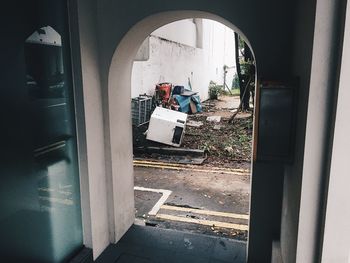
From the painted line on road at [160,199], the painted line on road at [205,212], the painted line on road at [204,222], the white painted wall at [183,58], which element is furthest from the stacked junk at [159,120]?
the painted line on road at [204,222]

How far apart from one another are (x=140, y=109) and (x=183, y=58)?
8807mm

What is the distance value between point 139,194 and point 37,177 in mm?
3500

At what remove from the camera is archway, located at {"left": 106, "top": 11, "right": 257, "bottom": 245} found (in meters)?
3.89

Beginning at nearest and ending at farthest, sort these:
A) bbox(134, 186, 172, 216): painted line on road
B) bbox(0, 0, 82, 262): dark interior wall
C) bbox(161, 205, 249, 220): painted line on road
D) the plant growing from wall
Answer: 1. bbox(0, 0, 82, 262): dark interior wall
2. bbox(161, 205, 249, 220): painted line on road
3. bbox(134, 186, 172, 216): painted line on road
4. the plant growing from wall

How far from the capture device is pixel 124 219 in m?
4.59

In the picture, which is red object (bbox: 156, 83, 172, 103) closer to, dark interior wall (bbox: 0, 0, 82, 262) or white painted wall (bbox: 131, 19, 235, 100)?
white painted wall (bbox: 131, 19, 235, 100)

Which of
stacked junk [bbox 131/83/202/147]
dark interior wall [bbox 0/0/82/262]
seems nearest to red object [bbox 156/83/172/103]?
stacked junk [bbox 131/83/202/147]

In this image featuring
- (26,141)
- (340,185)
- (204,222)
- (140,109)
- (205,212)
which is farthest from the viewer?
(140,109)

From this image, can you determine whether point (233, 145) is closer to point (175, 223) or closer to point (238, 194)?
point (238, 194)

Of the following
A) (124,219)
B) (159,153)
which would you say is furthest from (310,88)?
(159,153)

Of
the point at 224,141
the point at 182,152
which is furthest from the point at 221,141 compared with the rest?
the point at 182,152

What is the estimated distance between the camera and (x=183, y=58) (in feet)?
59.2

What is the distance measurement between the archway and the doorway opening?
1.99ft

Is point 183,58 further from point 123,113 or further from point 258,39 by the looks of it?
point 258,39
